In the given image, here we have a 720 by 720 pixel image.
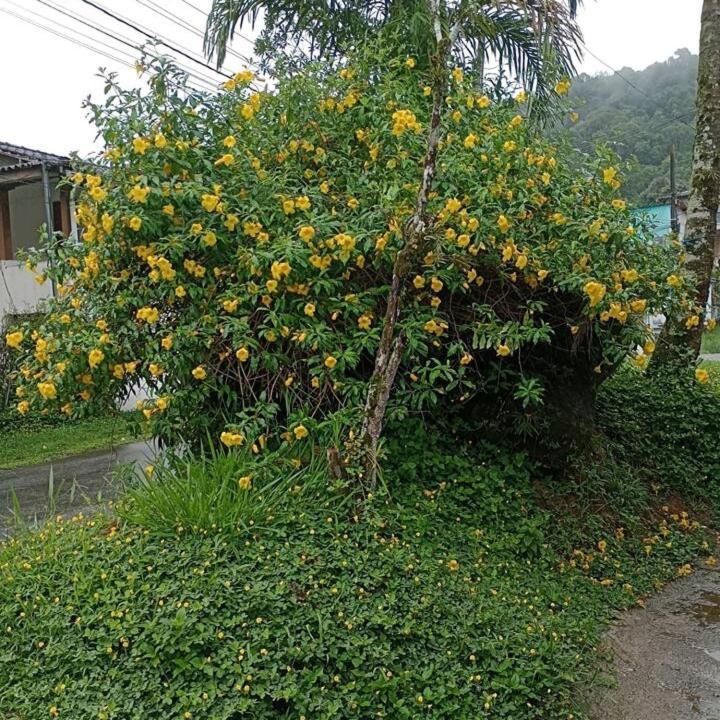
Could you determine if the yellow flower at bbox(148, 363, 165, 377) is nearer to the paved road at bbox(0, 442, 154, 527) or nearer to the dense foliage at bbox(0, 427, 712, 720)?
the dense foliage at bbox(0, 427, 712, 720)

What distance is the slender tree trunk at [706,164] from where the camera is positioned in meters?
6.46

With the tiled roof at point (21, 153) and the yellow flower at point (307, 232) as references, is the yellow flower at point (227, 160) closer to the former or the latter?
the yellow flower at point (307, 232)

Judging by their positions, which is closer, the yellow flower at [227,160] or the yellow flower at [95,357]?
the yellow flower at [95,357]

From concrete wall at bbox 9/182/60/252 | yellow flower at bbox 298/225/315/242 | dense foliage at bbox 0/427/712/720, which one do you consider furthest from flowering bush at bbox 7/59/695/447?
concrete wall at bbox 9/182/60/252

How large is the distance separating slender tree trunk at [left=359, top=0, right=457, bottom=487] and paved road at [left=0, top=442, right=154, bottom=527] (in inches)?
105

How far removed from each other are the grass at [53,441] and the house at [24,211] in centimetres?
177

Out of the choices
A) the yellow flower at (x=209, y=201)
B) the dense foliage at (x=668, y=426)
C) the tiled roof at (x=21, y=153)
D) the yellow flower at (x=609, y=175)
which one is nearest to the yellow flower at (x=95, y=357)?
the yellow flower at (x=209, y=201)

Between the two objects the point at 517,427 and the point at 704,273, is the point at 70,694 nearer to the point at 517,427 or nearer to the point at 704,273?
the point at 517,427

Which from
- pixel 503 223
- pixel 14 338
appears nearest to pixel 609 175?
pixel 503 223

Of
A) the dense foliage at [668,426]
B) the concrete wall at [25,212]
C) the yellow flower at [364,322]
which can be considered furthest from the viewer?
the concrete wall at [25,212]

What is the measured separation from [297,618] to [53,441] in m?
7.91

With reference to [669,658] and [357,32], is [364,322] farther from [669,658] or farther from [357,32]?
[357,32]

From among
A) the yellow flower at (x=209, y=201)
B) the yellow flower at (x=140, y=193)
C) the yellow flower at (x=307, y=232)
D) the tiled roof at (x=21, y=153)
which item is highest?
the tiled roof at (x=21, y=153)

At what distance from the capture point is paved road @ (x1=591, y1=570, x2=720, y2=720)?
314 cm
